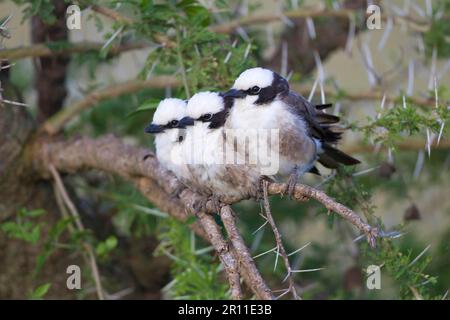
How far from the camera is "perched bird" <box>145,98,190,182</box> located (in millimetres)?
3404

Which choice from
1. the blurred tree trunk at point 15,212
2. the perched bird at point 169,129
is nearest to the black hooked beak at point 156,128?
the perched bird at point 169,129

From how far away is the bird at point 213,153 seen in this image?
2.99m

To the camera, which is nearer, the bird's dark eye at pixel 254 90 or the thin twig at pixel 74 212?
the bird's dark eye at pixel 254 90

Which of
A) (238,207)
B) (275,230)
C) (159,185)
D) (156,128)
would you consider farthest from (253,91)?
(238,207)

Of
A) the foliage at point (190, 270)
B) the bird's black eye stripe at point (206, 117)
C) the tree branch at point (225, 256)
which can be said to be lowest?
the foliage at point (190, 270)

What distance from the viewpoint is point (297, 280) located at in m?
4.09

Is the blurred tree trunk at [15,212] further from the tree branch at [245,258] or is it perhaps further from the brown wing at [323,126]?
the tree branch at [245,258]

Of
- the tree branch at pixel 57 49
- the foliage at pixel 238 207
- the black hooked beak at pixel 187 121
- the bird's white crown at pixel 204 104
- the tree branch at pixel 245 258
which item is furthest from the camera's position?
the tree branch at pixel 57 49

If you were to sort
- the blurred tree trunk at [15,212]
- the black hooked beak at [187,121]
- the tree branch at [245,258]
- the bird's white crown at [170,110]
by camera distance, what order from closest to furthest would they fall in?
the tree branch at [245,258] < the black hooked beak at [187,121] < the bird's white crown at [170,110] < the blurred tree trunk at [15,212]

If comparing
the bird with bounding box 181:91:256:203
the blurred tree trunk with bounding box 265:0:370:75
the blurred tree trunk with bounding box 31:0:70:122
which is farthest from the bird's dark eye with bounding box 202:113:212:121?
the blurred tree trunk with bounding box 265:0:370:75

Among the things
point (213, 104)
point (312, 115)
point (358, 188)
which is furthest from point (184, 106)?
point (358, 188)

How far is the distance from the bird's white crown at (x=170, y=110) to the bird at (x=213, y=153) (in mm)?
107

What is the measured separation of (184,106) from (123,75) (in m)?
2.10
